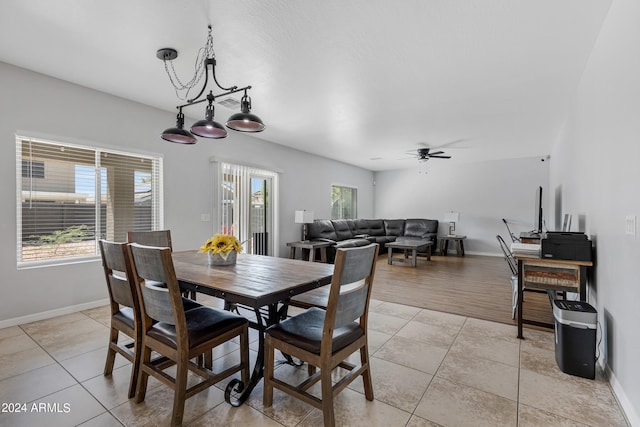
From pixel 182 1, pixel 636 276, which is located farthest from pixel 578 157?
pixel 182 1

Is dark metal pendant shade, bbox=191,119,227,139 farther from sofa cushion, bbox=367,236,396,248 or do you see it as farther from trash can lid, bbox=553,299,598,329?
sofa cushion, bbox=367,236,396,248

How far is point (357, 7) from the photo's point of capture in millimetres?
2086

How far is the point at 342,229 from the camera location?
7492 mm

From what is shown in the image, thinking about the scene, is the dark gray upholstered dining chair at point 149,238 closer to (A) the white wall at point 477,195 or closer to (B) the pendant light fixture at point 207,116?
(B) the pendant light fixture at point 207,116

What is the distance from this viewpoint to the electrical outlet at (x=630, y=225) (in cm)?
163

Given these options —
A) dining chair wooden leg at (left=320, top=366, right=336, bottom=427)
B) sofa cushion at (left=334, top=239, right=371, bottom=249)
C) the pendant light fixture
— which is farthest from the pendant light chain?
sofa cushion at (left=334, top=239, right=371, bottom=249)

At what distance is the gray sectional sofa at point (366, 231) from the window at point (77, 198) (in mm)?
3496

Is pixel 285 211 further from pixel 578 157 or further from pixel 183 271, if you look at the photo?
pixel 578 157

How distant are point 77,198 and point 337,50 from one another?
3.32 m

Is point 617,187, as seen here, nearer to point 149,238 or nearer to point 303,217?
point 149,238

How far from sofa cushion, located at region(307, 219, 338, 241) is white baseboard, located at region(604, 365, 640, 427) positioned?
509 cm

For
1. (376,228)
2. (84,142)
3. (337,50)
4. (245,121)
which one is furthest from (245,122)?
(376,228)

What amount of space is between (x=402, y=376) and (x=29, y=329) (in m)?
3.51

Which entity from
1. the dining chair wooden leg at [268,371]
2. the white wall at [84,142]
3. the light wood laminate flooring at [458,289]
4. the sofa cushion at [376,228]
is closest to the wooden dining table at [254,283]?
the dining chair wooden leg at [268,371]
